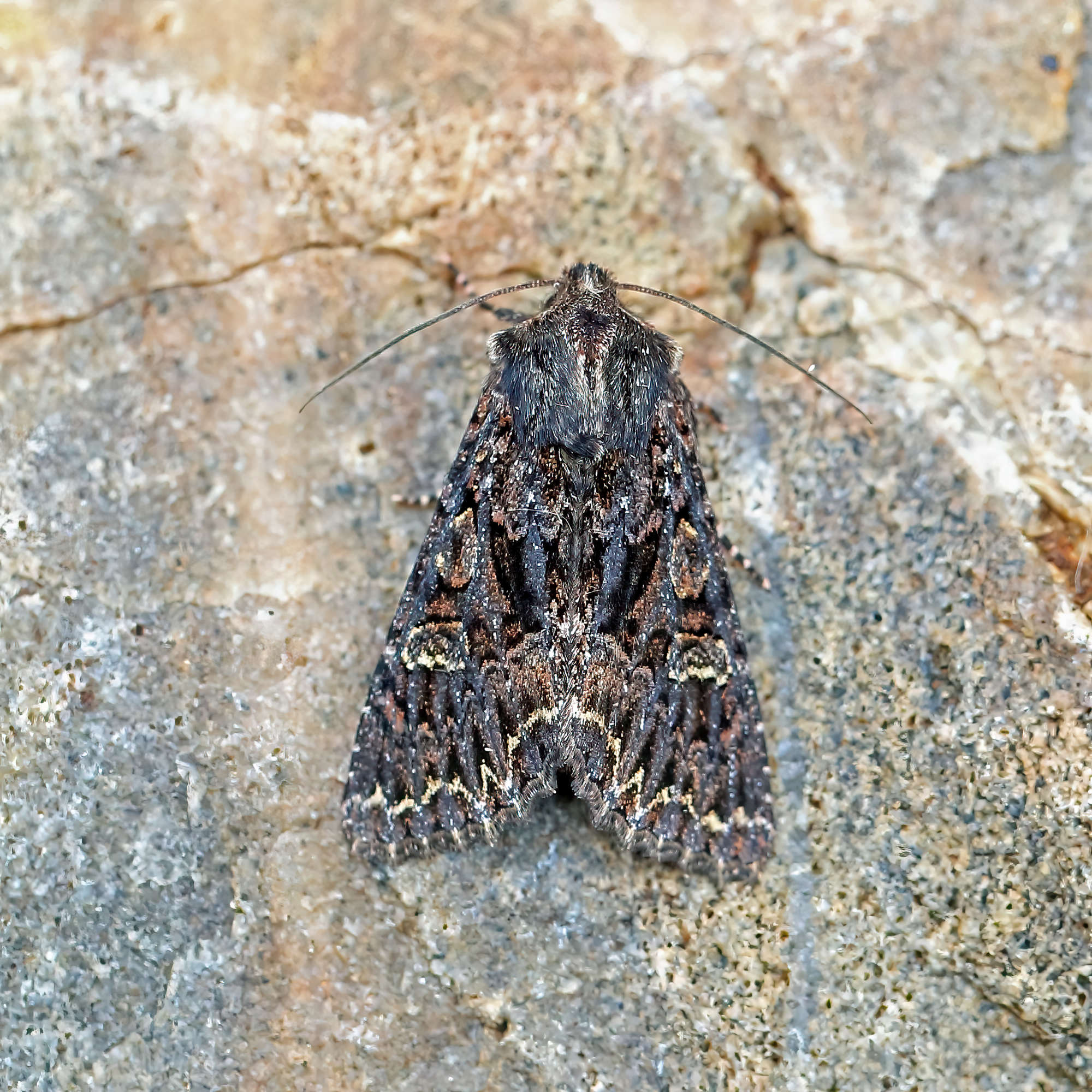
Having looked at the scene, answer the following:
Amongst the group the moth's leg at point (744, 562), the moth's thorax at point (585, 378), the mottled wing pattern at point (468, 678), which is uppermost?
the moth's thorax at point (585, 378)

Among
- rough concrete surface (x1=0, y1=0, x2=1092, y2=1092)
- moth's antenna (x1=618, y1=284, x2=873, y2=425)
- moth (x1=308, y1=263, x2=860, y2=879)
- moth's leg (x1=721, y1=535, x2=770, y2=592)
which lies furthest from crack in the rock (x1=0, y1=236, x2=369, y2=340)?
moth's leg (x1=721, y1=535, x2=770, y2=592)

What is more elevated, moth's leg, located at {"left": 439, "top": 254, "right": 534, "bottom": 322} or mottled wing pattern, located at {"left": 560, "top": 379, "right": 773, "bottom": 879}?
moth's leg, located at {"left": 439, "top": 254, "right": 534, "bottom": 322}

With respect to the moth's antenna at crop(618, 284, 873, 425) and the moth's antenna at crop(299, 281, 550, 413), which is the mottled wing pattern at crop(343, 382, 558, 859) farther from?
the moth's antenna at crop(618, 284, 873, 425)

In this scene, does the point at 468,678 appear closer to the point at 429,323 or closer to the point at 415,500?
the point at 415,500

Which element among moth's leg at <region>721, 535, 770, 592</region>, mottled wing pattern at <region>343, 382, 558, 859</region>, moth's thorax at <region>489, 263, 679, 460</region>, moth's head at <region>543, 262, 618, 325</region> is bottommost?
mottled wing pattern at <region>343, 382, 558, 859</region>

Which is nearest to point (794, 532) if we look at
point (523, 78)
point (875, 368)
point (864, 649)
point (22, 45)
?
point (864, 649)

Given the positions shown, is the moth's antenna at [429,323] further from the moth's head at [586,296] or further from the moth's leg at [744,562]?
the moth's leg at [744,562]

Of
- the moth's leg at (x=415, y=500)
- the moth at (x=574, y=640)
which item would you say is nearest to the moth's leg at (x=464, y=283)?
the moth at (x=574, y=640)
